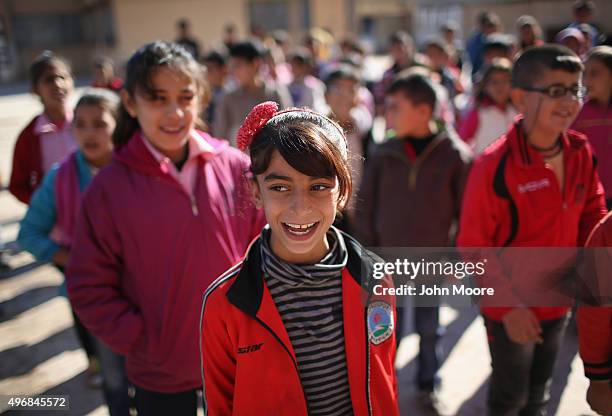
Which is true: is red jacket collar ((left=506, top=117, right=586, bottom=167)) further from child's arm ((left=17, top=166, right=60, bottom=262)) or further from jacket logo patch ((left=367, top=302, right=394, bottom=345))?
child's arm ((left=17, top=166, right=60, bottom=262))

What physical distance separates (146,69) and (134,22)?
931 inches

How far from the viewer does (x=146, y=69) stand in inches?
72.1

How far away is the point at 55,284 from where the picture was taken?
181 inches

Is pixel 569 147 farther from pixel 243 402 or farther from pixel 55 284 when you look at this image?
pixel 55 284

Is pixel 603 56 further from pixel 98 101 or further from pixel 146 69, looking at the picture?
pixel 98 101

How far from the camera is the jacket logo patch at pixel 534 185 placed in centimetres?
201

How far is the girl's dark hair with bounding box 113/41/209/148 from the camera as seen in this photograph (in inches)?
72.2

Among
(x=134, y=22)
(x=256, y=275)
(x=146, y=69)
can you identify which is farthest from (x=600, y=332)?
(x=134, y=22)

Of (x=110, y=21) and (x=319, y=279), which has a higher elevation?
(x=110, y=21)

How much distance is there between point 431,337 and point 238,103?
Answer: 9.61ft

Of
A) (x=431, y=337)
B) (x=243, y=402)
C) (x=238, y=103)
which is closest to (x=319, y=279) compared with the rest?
(x=243, y=402)

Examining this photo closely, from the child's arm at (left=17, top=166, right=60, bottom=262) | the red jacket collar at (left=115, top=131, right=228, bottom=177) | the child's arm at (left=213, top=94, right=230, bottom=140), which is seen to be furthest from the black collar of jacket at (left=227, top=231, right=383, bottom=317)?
the child's arm at (left=213, top=94, right=230, bottom=140)

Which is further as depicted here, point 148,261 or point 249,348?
point 148,261

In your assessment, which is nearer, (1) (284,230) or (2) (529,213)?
(1) (284,230)
